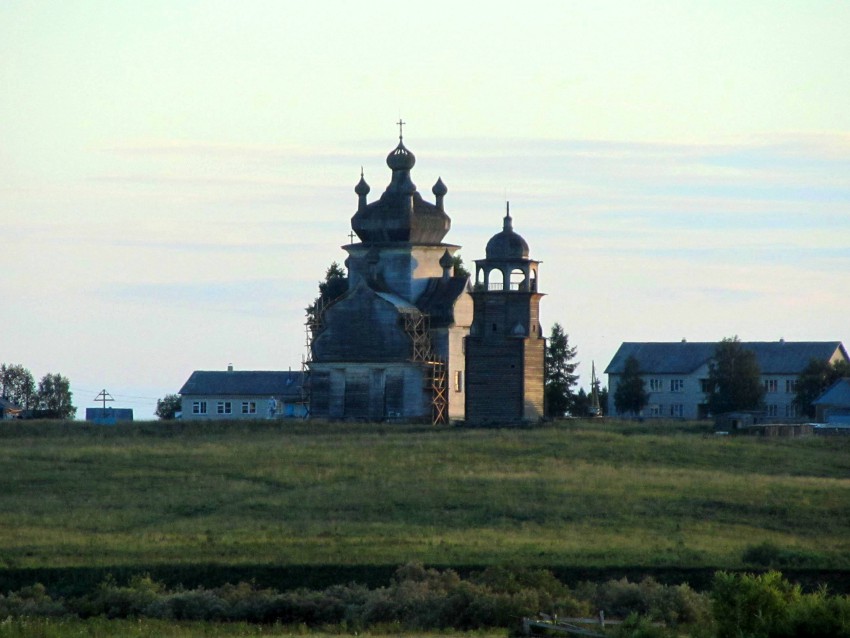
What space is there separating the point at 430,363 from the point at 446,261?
549 centimetres

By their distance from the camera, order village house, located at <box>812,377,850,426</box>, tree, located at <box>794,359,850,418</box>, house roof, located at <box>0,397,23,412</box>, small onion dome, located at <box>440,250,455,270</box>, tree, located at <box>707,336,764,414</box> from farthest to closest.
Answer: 1. house roof, located at <box>0,397,23,412</box>
2. tree, located at <box>794,359,850,418</box>
3. tree, located at <box>707,336,764,414</box>
4. village house, located at <box>812,377,850,426</box>
5. small onion dome, located at <box>440,250,455,270</box>

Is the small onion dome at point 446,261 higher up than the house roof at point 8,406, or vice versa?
the small onion dome at point 446,261

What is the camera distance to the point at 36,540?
39.7 m

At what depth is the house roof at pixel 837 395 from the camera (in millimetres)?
88000

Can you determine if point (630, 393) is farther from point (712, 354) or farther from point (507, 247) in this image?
point (507, 247)

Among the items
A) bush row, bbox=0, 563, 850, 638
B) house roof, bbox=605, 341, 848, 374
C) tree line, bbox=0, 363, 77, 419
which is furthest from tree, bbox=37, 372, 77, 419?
bush row, bbox=0, 563, 850, 638

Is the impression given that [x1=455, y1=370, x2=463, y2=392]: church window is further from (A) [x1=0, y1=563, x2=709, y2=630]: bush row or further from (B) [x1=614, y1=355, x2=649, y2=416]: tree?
(A) [x1=0, y1=563, x2=709, y2=630]: bush row

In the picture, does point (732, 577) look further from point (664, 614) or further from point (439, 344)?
point (439, 344)

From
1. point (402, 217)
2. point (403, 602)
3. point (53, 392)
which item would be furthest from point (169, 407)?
point (403, 602)

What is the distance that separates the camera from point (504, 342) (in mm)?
72688

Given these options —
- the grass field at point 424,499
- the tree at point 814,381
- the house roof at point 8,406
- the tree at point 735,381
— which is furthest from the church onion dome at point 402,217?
the house roof at point 8,406

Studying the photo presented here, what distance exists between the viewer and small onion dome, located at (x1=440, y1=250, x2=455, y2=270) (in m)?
75.5

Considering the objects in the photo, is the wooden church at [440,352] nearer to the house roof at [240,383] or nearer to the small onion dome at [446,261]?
the small onion dome at [446,261]

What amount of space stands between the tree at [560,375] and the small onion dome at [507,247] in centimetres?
1668
